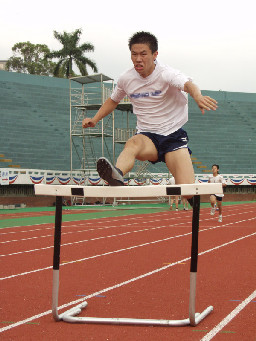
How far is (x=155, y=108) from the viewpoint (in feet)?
14.9

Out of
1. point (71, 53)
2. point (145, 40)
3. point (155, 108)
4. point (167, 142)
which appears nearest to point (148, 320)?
point (167, 142)

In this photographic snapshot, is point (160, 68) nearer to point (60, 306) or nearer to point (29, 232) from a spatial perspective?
point (60, 306)

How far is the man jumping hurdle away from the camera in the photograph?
4.34 metres

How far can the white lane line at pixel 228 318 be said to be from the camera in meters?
3.79

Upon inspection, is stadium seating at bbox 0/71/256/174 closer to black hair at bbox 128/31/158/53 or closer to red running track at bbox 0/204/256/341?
red running track at bbox 0/204/256/341

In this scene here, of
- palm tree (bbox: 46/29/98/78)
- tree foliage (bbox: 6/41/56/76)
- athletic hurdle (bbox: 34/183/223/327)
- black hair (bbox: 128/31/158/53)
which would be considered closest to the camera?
athletic hurdle (bbox: 34/183/223/327)

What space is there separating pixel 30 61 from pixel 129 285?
63349 mm

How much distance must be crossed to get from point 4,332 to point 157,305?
57.8 inches

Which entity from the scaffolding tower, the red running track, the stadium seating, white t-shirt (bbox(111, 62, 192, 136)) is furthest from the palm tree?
white t-shirt (bbox(111, 62, 192, 136))

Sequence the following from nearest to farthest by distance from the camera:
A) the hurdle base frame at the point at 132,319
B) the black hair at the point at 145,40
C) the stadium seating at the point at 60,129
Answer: the hurdle base frame at the point at 132,319 → the black hair at the point at 145,40 → the stadium seating at the point at 60,129

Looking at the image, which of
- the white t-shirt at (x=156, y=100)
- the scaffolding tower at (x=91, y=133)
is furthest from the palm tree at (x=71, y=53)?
the white t-shirt at (x=156, y=100)

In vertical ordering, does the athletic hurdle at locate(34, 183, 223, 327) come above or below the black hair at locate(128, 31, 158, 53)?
below

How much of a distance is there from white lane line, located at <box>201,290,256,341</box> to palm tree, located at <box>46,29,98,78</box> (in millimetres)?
44030

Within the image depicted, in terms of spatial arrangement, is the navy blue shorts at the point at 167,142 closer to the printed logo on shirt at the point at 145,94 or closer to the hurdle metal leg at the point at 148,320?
the printed logo on shirt at the point at 145,94
